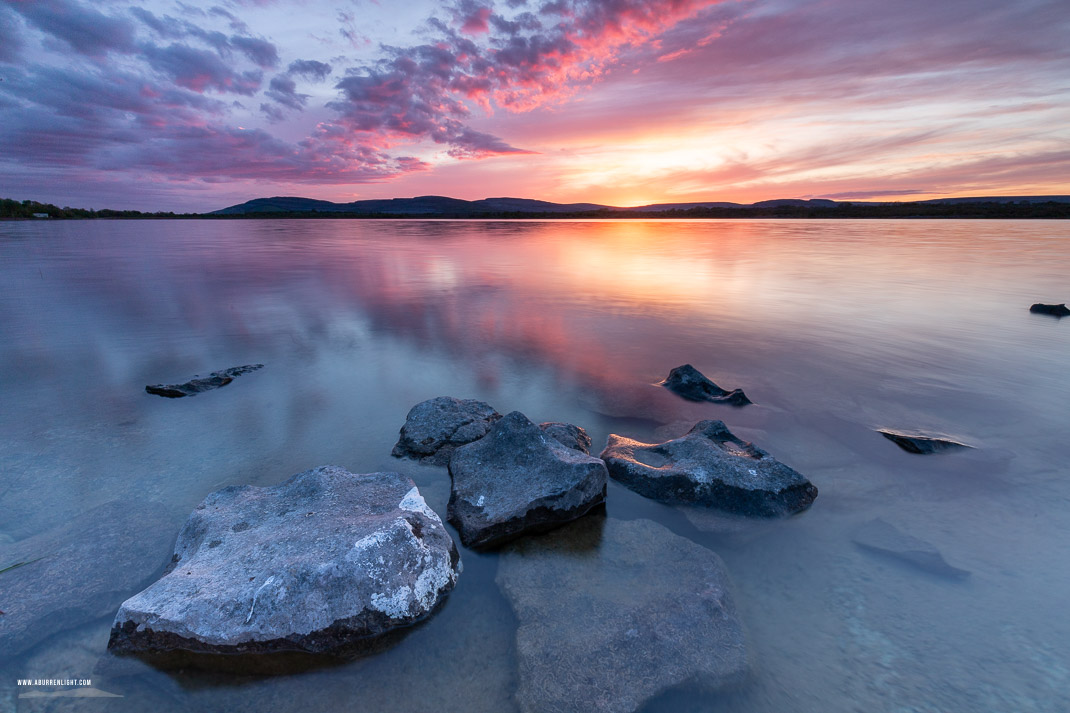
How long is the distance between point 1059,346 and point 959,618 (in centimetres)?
1205

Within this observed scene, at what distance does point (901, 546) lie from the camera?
4.26 m

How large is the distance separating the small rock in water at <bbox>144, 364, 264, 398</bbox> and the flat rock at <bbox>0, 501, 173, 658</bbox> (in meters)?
3.24

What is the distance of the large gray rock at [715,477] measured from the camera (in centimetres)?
479

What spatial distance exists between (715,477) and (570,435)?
6.13ft

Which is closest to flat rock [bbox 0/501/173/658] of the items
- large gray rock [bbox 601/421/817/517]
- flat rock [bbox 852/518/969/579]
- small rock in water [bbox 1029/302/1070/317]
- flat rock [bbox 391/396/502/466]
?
flat rock [bbox 391/396/502/466]

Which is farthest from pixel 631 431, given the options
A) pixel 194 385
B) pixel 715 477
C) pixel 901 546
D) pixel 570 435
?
pixel 194 385

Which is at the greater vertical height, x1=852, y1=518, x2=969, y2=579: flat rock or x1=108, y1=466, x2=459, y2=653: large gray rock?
x1=108, y1=466, x2=459, y2=653: large gray rock

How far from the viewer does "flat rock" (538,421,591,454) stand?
5855 millimetres

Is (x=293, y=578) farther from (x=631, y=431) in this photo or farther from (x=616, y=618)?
(x=631, y=431)

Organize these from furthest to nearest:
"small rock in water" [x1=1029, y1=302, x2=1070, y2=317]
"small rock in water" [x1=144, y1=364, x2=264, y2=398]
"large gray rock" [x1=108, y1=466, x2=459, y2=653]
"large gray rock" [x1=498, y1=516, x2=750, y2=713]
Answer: "small rock in water" [x1=1029, y1=302, x2=1070, y2=317] < "small rock in water" [x1=144, y1=364, x2=264, y2=398] < "large gray rock" [x1=108, y1=466, x2=459, y2=653] < "large gray rock" [x1=498, y1=516, x2=750, y2=713]

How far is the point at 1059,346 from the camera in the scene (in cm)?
1080

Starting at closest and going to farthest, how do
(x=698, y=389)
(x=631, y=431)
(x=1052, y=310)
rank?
1. (x=631, y=431)
2. (x=698, y=389)
3. (x=1052, y=310)

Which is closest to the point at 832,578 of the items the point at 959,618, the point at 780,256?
the point at 959,618

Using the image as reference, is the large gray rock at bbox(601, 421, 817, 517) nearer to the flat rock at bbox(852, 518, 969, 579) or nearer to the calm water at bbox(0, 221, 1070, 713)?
the calm water at bbox(0, 221, 1070, 713)
